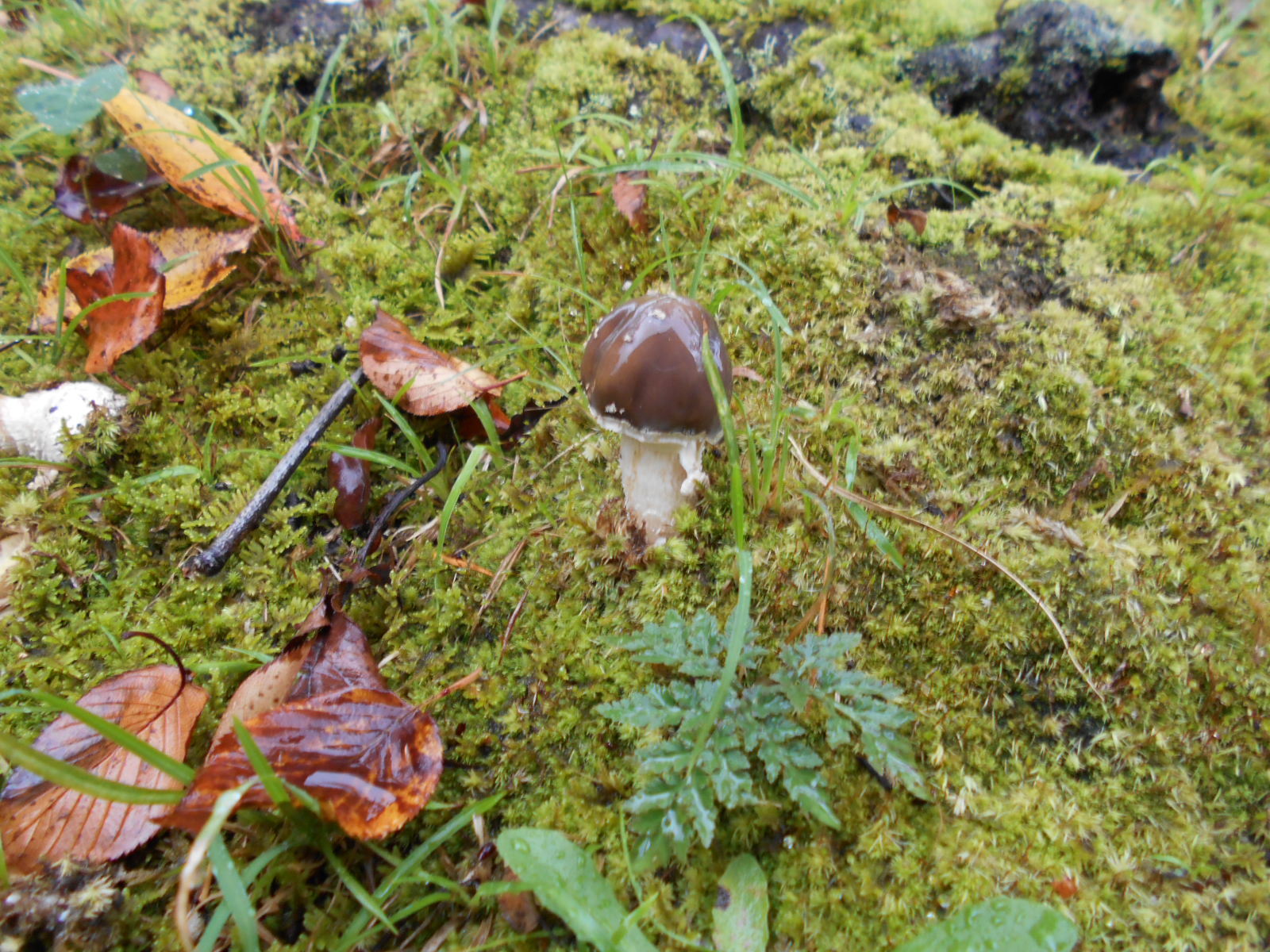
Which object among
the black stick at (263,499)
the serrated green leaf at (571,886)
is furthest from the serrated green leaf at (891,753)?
the black stick at (263,499)

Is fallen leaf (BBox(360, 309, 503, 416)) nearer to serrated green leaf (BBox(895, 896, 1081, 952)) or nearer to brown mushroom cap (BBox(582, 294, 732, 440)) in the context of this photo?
brown mushroom cap (BBox(582, 294, 732, 440))

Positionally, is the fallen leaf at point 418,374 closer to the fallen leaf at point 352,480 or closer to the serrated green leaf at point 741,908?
the fallen leaf at point 352,480

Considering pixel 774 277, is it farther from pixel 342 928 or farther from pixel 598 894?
pixel 342 928

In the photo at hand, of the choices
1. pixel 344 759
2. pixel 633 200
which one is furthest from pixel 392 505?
pixel 633 200

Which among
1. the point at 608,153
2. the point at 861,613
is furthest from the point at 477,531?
the point at 608,153

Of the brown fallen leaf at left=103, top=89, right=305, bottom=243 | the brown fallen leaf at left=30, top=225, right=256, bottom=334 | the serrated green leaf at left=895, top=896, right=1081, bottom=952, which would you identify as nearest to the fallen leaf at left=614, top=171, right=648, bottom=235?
the brown fallen leaf at left=103, top=89, right=305, bottom=243
